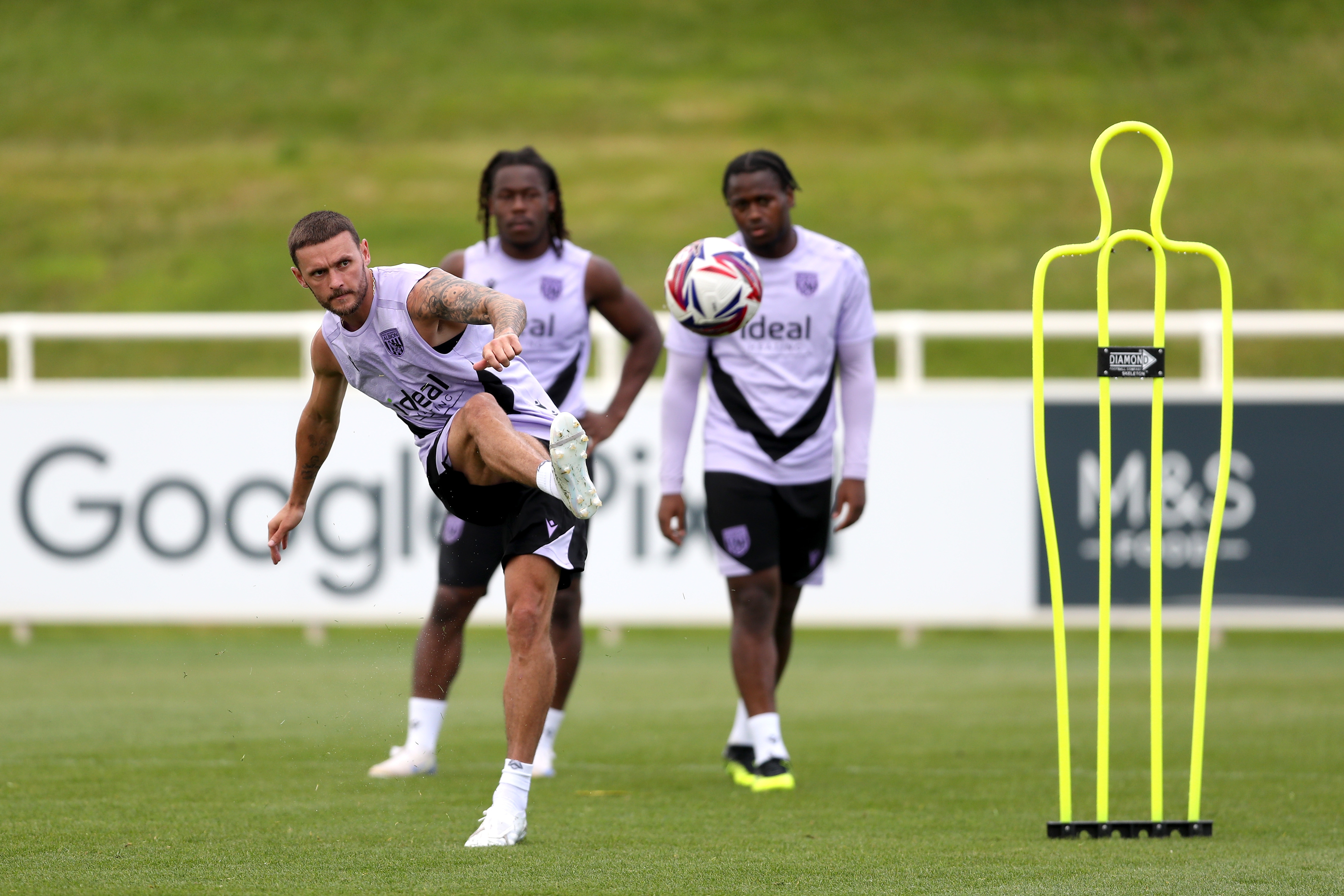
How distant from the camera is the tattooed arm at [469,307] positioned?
5.12 meters

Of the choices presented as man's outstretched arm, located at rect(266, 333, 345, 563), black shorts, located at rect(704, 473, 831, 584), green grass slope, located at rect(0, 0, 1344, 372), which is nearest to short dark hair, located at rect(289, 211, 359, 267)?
man's outstretched arm, located at rect(266, 333, 345, 563)

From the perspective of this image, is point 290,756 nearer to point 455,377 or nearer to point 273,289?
point 455,377

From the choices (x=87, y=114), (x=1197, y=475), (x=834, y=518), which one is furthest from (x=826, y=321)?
(x=87, y=114)

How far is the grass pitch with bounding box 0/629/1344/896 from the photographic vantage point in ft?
16.9

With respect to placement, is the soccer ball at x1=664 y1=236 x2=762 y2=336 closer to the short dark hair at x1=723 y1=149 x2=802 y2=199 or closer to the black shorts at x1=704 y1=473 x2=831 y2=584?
the short dark hair at x1=723 y1=149 x2=802 y2=199

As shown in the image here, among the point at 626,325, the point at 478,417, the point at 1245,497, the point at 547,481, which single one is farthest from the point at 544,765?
the point at 1245,497

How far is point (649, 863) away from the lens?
530 cm

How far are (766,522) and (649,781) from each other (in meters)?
1.10

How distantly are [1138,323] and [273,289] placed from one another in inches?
701

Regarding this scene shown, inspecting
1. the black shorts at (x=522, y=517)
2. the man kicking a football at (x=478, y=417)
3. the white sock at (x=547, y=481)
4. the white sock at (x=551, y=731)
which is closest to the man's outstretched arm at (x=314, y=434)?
the man kicking a football at (x=478, y=417)

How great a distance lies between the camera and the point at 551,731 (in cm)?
741

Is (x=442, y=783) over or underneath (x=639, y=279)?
underneath

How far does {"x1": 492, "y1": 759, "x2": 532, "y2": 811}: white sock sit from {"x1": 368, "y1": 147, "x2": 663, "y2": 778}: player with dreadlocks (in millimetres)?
1778

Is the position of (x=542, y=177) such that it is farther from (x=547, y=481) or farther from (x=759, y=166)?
(x=547, y=481)
